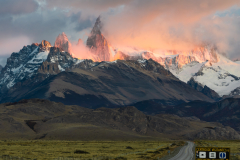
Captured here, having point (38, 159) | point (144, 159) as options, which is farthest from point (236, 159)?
point (38, 159)

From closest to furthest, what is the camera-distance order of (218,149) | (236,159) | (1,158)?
1. (218,149)
2. (236,159)
3. (1,158)

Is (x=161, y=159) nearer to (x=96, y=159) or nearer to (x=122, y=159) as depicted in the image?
(x=122, y=159)

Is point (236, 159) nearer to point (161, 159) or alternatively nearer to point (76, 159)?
point (161, 159)

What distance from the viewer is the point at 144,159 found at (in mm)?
80250

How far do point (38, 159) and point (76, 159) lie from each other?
8.69m

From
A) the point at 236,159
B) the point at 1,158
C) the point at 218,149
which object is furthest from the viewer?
the point at 1,158

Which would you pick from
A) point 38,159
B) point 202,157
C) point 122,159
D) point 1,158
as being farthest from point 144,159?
point 202,157

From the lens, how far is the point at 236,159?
78750mm

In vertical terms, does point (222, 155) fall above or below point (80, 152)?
above

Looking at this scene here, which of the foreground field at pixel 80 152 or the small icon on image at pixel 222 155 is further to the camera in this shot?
the foreground field at pixel 80 152

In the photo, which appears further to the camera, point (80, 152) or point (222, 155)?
point (80, 152)

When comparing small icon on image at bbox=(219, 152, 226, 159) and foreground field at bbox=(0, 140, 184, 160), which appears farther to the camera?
foreground field at bbox=(0, 140, 184, 160)

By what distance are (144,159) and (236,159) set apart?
64.3 ft

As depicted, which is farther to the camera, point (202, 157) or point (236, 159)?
point (236, 159)
